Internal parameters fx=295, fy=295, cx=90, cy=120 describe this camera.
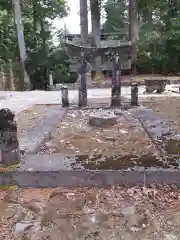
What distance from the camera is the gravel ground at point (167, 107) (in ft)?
22.1

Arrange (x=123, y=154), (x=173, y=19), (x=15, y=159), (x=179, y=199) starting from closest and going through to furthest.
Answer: (x=179, y=199)
(x=15, y=159)
(x=123, y=154)
(x=173, y=19)

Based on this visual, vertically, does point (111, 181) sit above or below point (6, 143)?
below

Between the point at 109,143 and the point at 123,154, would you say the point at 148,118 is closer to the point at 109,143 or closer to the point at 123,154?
the point at 109,143

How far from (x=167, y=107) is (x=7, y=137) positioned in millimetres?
5705

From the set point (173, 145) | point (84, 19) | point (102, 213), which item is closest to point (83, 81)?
point (173, 145)

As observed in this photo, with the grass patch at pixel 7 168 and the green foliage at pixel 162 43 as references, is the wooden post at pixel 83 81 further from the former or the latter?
the green foliage at pixel 162 43

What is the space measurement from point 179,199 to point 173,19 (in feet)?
57.3

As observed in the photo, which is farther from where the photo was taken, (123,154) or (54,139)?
(54,139)

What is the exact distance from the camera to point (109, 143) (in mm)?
5066

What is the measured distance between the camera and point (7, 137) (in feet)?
12.3

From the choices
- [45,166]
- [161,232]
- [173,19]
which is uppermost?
[173,19]

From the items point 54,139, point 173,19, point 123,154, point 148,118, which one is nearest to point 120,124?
point 148,118

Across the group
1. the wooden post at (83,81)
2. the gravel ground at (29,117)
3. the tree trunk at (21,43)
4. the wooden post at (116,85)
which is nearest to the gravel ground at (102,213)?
the gravel ground at (29,117)

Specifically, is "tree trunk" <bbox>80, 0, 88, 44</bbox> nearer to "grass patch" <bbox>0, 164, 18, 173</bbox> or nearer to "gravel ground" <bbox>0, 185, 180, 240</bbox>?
"grass patch" <bbox>0, 164, 18, 173</bbox>
